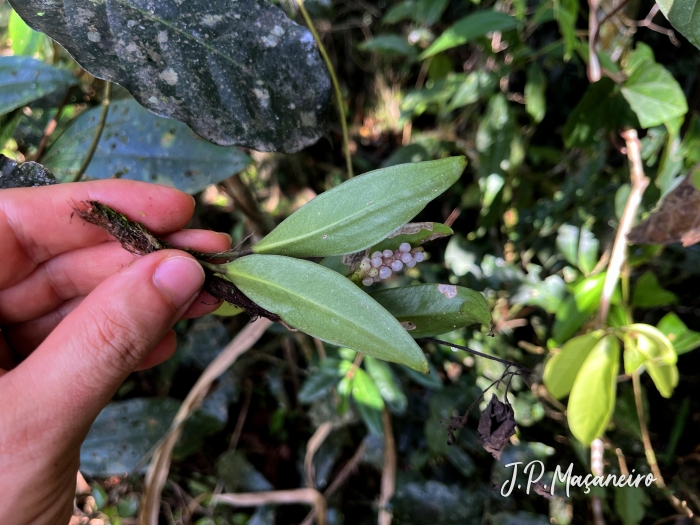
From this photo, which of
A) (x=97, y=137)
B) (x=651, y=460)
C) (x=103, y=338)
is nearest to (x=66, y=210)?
(x=97, y=137)

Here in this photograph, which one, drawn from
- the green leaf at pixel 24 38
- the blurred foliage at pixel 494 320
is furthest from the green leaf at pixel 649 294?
the green leaf at pixel 24 38

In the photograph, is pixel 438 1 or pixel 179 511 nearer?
pixel 438 1

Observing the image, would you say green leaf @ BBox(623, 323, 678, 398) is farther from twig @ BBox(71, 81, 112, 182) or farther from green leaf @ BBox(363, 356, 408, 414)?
twig @ BBox(71, 81, 112, 182)

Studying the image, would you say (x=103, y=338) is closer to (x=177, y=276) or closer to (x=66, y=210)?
(x=177, y=276)

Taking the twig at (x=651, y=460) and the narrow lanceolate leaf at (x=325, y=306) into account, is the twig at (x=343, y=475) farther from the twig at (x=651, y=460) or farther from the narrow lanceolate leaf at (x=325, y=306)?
the narrow lanceolate leaf at (x=325, y=306)

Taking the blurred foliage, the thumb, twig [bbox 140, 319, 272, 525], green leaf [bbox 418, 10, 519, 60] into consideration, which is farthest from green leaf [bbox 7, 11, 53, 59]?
green leaf [bbox 418, 10, 519, 60]

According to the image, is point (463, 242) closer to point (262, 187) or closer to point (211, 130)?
point (211, 130)

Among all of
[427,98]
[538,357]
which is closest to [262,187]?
[427,98]
